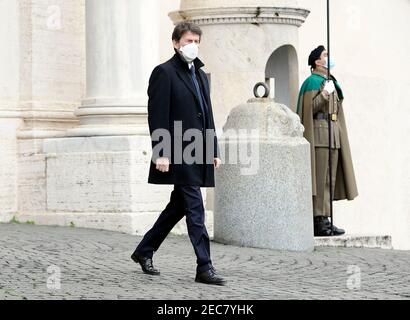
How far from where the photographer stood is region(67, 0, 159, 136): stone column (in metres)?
13.4

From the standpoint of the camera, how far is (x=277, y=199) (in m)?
11.9

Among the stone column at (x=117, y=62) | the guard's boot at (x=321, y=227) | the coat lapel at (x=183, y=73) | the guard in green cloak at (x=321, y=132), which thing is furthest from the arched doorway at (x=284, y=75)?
the coat lapel at (x=183, y=73)

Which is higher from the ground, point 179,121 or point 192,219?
point 179,121

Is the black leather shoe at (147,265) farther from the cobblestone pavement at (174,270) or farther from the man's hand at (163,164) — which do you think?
the man's hand at (163,164)

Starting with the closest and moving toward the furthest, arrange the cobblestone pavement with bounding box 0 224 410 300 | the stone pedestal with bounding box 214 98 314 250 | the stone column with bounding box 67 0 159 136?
the cobblestone pavement with bounding box 0 224 410 300 < the stone pedestal with bounding box 214 98 314 250 < the stone column with bounding box 67 0 159 136

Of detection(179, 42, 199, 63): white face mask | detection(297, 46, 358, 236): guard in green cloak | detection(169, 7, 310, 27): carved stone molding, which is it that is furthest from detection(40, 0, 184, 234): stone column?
detection(179, 42, 199, 63): white face mask

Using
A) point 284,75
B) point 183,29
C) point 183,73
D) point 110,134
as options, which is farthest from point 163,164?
point 284,75

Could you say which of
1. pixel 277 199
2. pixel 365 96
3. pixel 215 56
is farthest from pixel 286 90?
pixel 277 199

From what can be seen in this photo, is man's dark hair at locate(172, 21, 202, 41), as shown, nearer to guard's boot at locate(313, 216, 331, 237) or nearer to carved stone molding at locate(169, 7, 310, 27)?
guard's boot at locate(313, 216, 331, 237)

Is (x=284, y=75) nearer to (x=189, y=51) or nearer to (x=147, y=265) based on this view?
(x=189, y=51)

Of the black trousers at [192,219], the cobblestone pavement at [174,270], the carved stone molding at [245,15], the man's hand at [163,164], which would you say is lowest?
the cobblestone pavement at [174,270]

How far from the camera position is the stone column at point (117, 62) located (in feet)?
44.0

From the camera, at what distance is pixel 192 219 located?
Answer: 30.9ft

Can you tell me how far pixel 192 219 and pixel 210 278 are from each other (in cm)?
43
